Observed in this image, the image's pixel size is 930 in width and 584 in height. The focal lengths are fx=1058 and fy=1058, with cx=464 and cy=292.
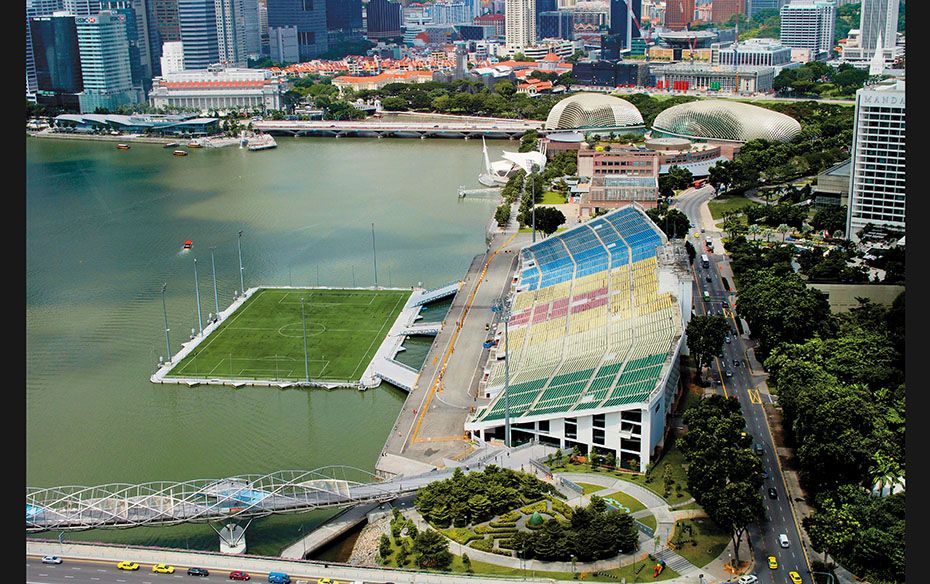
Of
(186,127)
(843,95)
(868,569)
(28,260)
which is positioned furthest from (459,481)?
(843,95)

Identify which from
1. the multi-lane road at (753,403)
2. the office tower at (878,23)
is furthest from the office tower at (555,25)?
the multi-lane road at (753,403)

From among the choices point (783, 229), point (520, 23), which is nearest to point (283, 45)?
point (520, 23)

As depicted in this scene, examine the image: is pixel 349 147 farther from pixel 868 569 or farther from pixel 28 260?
pixel 868 569

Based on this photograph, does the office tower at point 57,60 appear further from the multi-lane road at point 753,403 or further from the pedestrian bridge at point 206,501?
the pedestrian bridge at point 206,501


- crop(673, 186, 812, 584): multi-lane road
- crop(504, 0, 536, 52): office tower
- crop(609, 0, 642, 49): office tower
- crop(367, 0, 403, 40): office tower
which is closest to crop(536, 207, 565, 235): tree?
crop(673, 186, 812, 584): multi-lane road

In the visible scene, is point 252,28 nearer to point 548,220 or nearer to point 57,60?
point 57,60

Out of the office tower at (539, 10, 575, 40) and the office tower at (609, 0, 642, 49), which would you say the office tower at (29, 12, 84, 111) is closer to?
A: the office tower at (609, 0, 642, 49)
